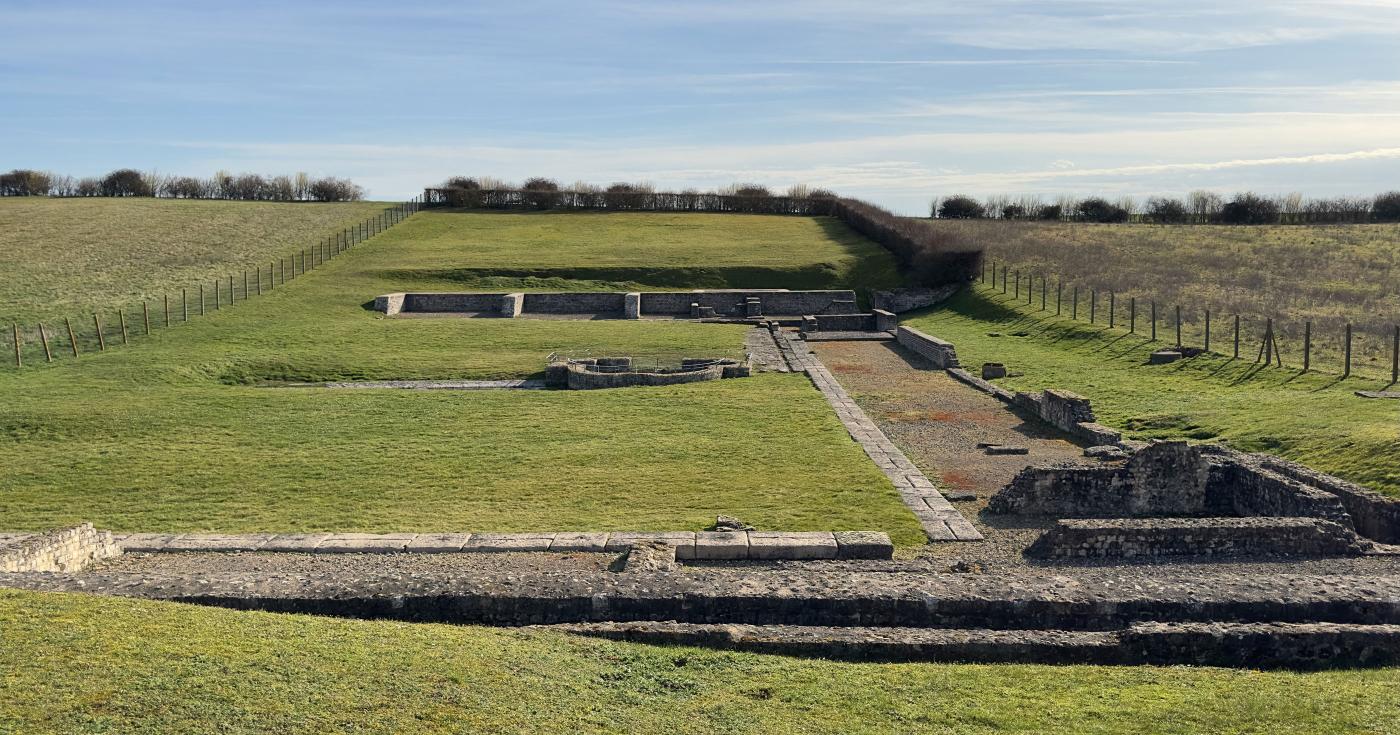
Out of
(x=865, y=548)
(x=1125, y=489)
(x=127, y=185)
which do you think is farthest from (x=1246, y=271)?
(x=127, y=185)

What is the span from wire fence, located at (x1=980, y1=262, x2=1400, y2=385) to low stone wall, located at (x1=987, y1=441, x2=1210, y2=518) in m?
9.96

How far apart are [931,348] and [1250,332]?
908 centimetres

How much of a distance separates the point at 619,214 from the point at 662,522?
189 feet

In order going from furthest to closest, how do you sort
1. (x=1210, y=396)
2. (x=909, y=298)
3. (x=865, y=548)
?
(x=909, y=298) → (x=1210, y=396) → (x=865, y=548)

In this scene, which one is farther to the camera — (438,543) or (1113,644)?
(438,543)

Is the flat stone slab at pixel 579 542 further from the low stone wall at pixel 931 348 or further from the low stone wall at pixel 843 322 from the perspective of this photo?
the low stone wall at pixel 843 322

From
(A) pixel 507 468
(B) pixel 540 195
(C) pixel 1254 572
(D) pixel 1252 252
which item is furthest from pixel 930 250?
(C) pixel 1254 572

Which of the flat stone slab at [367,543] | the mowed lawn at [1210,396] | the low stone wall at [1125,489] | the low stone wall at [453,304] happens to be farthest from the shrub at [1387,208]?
the flat stone slab at [367,543]

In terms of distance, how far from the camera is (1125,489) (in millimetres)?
15953

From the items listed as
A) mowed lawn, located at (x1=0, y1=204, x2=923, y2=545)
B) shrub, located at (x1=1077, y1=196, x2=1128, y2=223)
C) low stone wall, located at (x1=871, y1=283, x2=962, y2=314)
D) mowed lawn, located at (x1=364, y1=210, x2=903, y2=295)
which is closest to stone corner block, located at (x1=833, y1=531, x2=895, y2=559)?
mowed lawn, located at (x1=0, y1=204, x2=923, y2=545)

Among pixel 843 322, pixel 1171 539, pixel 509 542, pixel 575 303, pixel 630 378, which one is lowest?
pixel 509 542

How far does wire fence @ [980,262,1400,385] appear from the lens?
83.9 ft

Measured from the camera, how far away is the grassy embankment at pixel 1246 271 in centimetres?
3092

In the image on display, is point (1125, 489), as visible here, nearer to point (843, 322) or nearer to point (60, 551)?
point (60, 551)
